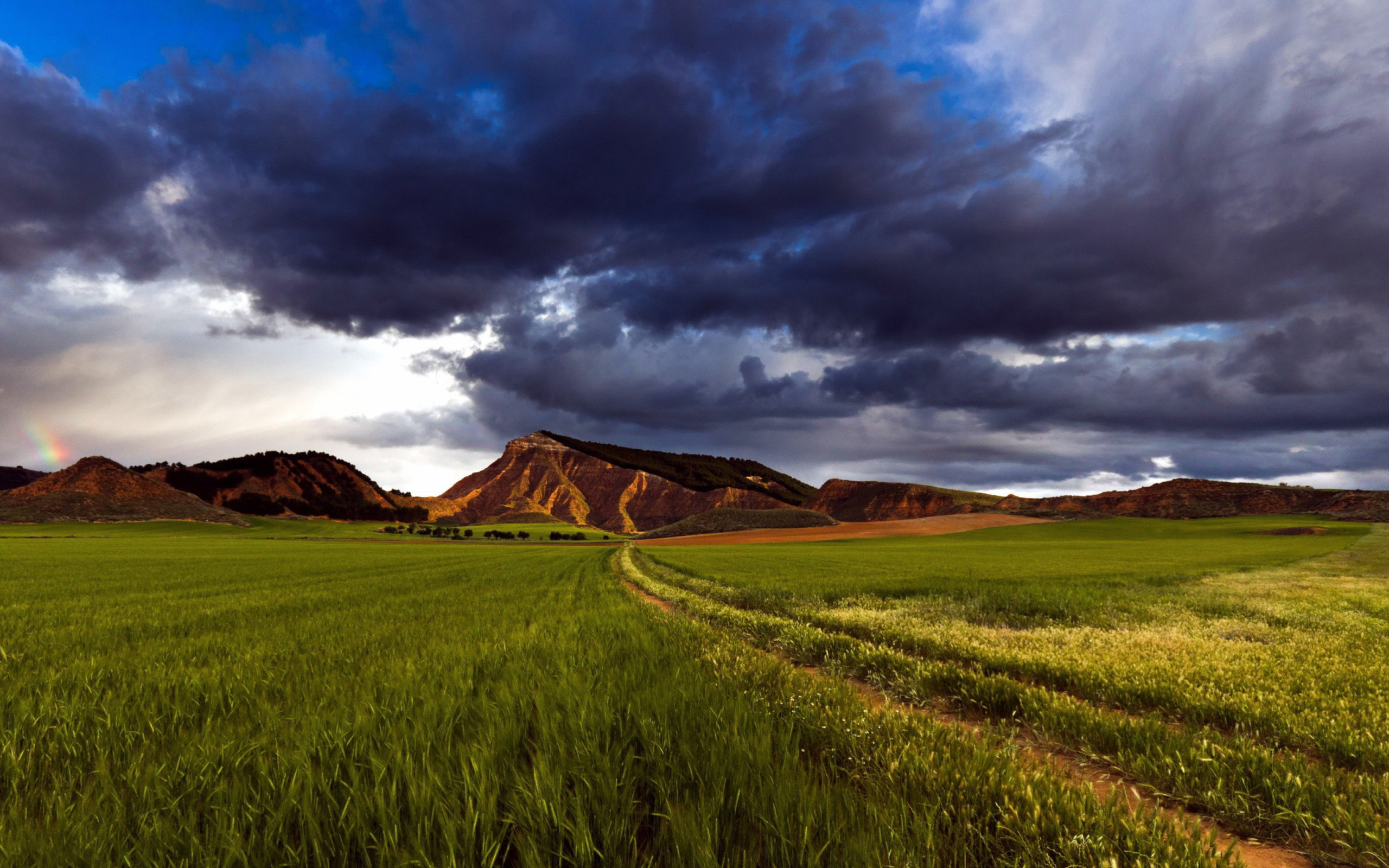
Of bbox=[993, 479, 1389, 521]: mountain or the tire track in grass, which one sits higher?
the tire track in grass

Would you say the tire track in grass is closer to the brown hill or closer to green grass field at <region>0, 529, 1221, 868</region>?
green grass field at <region>0, 529, 1221, 868</region>

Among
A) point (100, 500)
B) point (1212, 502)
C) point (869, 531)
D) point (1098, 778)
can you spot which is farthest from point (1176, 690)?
point (100, 500)

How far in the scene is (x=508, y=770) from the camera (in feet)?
11.4

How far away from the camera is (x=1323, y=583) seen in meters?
22.8

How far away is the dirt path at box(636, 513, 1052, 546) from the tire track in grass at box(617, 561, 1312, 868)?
83328 millimetres

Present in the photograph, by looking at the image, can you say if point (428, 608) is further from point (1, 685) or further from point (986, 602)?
point (986, 602)

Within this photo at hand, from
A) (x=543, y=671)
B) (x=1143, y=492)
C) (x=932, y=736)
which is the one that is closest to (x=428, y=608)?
(x=543, y=671)

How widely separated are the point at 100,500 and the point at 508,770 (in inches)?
8712

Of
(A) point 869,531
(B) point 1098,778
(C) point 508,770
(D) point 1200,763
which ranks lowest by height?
(A) point 869,531

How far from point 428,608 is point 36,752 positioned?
422 inches

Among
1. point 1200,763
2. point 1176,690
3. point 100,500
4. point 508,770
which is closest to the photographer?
point 508,770

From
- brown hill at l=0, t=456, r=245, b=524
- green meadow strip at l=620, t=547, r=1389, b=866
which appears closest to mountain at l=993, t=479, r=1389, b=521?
green meadow strip at l=620, t=547, r=1389, b=866

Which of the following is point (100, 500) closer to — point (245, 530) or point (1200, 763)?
point (245, 530)

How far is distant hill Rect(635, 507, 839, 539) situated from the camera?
5027 inches
